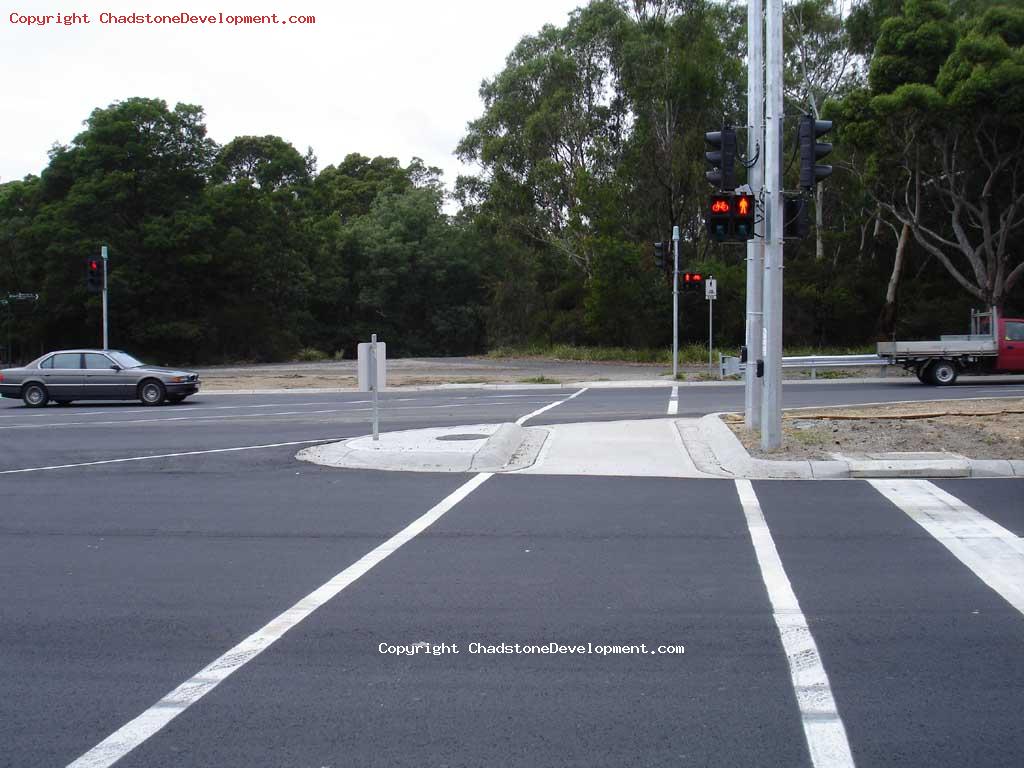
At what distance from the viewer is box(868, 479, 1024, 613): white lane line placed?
7230 mm

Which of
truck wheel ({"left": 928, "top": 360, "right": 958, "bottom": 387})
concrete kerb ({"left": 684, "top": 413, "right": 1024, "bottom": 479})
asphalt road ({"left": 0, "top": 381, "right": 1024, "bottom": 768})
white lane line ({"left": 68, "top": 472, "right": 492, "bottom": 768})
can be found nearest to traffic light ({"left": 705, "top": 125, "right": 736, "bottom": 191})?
concrete kerb ({"left": 684, "top": 413, "right": 1024, "bottom": 479})

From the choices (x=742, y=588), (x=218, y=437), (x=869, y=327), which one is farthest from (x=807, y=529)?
(x=869, y=327)

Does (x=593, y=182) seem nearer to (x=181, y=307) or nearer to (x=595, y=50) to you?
(x=595, y=50)

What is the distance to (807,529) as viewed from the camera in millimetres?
9102

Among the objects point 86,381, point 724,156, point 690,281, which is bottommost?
point 86,381

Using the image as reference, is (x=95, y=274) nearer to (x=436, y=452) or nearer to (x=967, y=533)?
(x=436, y=452)

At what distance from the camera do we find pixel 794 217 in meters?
13.5

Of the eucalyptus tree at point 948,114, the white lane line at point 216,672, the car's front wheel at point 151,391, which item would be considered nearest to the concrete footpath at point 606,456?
the white lane line at point 216,672

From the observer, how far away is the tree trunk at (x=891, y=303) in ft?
147

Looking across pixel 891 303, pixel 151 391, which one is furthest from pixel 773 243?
pixel 891 303

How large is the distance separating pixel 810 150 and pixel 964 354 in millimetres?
17377

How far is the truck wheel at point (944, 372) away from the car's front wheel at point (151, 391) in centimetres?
2102

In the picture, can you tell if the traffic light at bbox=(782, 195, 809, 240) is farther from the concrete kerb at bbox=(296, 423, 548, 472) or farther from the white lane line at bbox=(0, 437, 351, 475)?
the white lane line at bbox=(0, 437, 351, 475)

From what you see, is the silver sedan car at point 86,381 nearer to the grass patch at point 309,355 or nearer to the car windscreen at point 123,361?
the car windscreen at point 123,361
